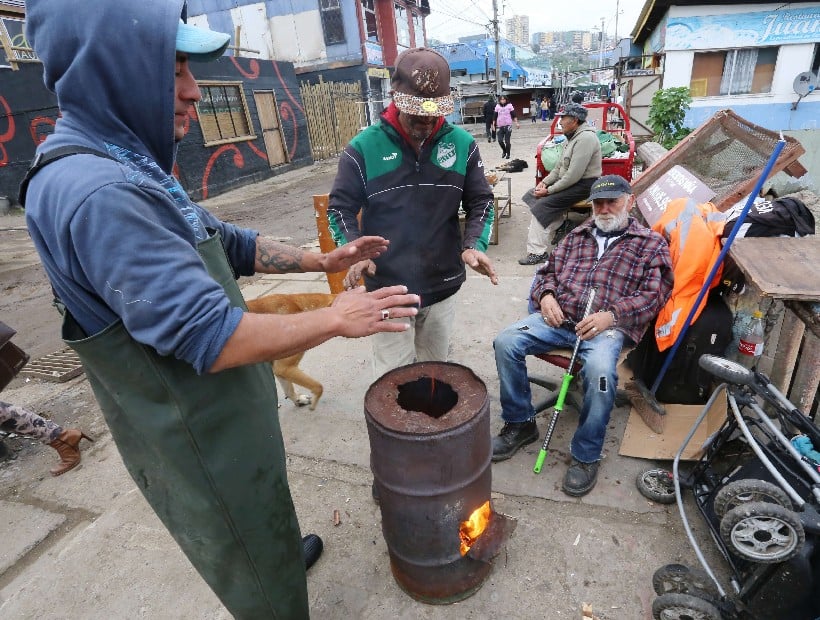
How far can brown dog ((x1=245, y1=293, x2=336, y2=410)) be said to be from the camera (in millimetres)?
3459

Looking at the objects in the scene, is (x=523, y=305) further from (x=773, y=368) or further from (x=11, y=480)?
(x=11, y=480)

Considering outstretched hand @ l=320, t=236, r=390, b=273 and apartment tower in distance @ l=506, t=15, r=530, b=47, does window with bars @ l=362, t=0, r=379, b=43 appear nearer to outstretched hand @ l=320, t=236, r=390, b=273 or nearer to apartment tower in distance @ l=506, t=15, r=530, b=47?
outstretched hand @ l=320, t=236, r=390, b=273

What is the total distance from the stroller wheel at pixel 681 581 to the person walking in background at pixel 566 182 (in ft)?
15.1

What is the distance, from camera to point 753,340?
2.60 m

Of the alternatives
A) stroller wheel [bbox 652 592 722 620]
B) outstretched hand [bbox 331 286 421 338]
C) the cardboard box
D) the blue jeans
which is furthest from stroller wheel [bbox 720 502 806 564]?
outstretched hand [bbox 331 286 421 338]

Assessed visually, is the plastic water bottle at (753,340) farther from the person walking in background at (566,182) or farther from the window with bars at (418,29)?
the window with bars at (418,29)

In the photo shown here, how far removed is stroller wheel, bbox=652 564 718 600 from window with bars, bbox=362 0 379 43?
81.2ft

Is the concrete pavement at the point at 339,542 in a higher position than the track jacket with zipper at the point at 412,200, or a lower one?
lower

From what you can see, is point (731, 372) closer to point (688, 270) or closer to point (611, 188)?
point (688, 270)

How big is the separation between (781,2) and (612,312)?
47.7 feet

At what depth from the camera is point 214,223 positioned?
5.65 feet

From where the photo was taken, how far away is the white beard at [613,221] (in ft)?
10.4

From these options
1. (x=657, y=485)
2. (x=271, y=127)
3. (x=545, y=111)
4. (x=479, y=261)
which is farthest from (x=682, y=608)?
(x=545, y=111)

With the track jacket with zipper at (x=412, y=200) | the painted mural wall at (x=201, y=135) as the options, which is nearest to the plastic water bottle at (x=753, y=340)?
the track jacket with zipper at (x=412, y=200)
